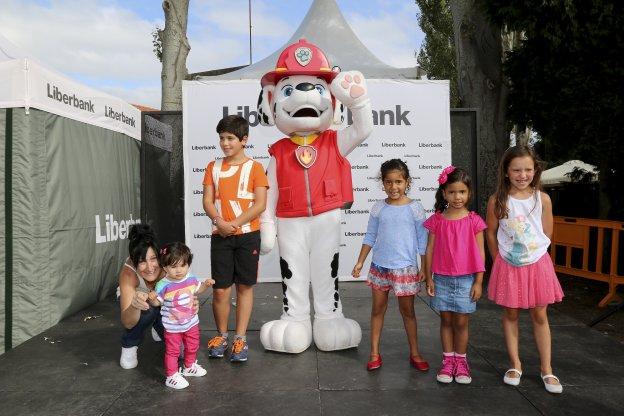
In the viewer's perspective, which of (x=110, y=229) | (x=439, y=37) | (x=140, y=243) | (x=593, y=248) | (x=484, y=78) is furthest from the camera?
(x=439, y=37)

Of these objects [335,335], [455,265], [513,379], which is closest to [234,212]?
[335,335]

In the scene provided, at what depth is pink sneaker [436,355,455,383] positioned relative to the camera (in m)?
3.10

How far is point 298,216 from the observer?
12.2 ft

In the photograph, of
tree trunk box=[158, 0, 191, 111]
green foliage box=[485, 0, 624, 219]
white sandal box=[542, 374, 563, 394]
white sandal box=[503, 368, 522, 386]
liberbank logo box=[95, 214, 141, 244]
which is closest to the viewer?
white sandal box=[542, 374, 563, 394]

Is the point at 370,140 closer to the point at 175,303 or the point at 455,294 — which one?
the point at 455,294

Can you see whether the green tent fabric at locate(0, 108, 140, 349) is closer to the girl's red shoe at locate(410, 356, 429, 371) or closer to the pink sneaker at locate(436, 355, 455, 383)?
the girl's red shoe at locate(410, 356, 429, 371)

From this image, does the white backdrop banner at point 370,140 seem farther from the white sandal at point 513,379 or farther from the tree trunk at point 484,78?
the white sandal at point 513,379

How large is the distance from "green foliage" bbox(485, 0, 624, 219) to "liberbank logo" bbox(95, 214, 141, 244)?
5.12m

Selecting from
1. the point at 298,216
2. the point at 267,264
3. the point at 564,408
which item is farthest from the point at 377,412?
the point at 267,264

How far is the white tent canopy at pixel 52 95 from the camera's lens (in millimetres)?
3990

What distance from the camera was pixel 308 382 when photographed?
3139mm

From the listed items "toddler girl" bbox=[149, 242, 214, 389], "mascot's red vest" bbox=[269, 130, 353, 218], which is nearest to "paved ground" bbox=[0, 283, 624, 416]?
"toddler girl" bbox=[149, 242, 214, 389]

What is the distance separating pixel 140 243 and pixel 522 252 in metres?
2.32

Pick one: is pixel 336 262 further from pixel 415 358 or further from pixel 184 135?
pixel 184 135
